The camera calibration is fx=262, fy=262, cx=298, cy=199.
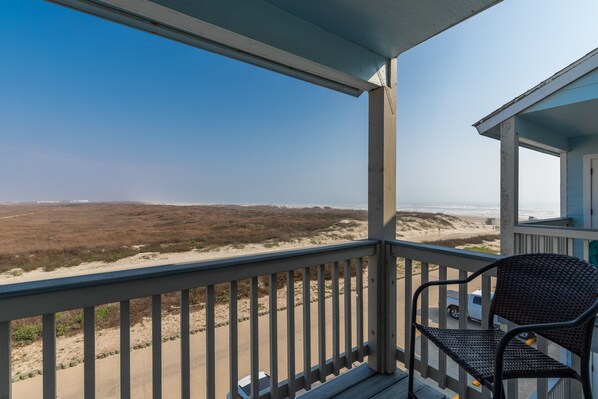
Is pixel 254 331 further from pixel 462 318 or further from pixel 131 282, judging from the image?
pixel 462 318

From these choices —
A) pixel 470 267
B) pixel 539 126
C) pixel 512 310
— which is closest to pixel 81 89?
pixel 470 267

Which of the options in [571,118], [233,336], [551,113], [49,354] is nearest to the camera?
[49,354]

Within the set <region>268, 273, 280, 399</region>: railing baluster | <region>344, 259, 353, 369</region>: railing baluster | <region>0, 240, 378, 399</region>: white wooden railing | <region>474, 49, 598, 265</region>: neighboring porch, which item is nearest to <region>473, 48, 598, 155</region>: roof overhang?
<region>474, 49, 598, 265</region>: neighboring porch

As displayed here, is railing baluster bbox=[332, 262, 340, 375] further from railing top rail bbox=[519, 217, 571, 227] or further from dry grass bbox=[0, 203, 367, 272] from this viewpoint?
railing top rail bbox=[519, 217, 571, 227]

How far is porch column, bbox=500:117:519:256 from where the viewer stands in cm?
322

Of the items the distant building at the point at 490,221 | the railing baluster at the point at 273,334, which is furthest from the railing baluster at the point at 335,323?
the distant building at the point at 490,221

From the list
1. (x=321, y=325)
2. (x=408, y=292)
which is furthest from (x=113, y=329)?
(x=408, y=292)

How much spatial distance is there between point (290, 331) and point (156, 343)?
2.36ft

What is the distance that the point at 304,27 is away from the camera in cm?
150

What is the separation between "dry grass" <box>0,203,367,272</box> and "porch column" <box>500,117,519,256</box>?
2.16m

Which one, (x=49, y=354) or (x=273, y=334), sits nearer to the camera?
(x=49, y=354)

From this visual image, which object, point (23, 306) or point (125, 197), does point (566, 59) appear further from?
point (23, 306)

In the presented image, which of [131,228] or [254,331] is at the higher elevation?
[131,228]

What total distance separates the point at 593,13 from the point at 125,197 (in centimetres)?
435
